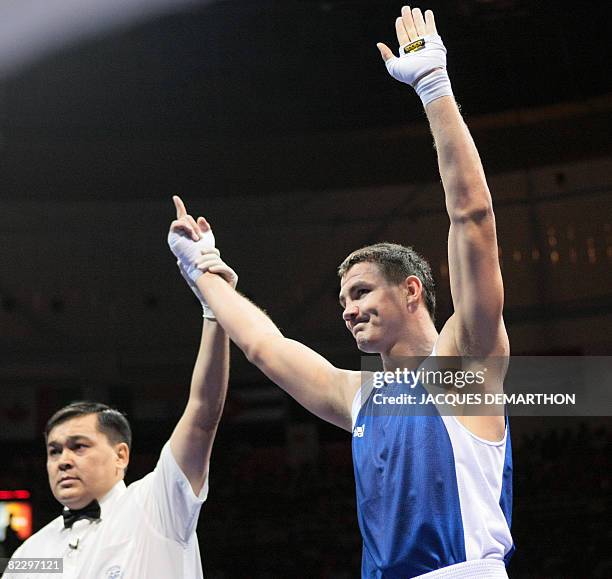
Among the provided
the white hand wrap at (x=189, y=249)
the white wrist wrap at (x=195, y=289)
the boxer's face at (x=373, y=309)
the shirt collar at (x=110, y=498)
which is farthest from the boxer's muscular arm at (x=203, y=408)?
the boxer's face at (x=373, y=309)

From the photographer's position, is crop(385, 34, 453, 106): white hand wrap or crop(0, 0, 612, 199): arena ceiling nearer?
→ crop(385, 34, 453, 106): white hand wrap

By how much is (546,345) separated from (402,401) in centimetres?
821

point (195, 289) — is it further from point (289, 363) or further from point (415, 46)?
point (415, 46)

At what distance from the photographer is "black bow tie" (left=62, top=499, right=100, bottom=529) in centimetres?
312

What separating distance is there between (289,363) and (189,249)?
1.94 feet

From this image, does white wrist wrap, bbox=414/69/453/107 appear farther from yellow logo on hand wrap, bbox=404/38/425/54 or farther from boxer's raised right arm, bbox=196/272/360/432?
boxer's raised right arm, bbox=196/272/360/432

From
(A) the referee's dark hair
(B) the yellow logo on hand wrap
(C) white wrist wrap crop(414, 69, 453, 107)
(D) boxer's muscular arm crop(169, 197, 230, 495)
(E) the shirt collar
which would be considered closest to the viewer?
(C) white wrist wrap crop(414, 69, 453, 107)

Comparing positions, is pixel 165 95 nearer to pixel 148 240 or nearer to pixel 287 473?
pixel 148 240

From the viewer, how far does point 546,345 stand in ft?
32.3

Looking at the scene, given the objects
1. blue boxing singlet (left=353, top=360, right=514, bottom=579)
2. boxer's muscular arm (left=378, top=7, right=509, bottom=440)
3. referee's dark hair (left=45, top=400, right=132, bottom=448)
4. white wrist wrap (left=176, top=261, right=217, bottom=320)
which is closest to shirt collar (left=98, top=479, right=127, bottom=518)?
referee's dark hair (left=45, top=400, right=132, bottom=448)

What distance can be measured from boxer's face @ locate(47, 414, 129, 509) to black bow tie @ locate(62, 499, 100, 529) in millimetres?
22

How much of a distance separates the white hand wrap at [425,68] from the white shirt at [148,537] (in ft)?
Result: 4.98

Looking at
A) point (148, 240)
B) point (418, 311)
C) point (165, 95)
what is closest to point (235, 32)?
point (165, 95)

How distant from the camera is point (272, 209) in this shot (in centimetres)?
1034
